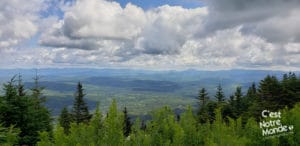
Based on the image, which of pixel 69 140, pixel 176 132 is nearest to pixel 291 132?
pixel 176 132

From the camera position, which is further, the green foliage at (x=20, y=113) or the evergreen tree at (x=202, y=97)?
the evergreen tree at (x=202, y=97)

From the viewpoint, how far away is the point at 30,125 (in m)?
19.9

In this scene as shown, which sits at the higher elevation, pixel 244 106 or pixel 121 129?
pixel 121 129

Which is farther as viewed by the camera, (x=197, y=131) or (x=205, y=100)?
(x=205, y=100)

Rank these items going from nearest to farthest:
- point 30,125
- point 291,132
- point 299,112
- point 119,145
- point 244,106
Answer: point 119,145, point 291,132, point 299,112, point 30,125, point 244,106

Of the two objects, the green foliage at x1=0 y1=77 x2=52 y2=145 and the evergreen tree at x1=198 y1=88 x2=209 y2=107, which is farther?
the evergreen tree at x1=198 y1=88 x2=209 y2=107

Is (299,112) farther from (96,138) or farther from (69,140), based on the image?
(69,140)

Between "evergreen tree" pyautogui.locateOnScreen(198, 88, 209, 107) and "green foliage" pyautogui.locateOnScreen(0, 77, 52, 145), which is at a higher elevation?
"green foliage" pyautogui.locateOnScreen(0, 77, 52, 145)

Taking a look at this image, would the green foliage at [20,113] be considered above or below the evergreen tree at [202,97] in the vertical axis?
above

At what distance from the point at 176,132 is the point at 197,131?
0.69 meters

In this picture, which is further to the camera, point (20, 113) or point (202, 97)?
point (202, 97)

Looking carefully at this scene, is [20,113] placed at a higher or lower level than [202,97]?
higher

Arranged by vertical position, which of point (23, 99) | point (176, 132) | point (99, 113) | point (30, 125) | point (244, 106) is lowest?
point (244, 106)

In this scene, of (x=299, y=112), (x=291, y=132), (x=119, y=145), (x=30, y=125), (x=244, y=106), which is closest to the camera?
(x=119, y=145)
